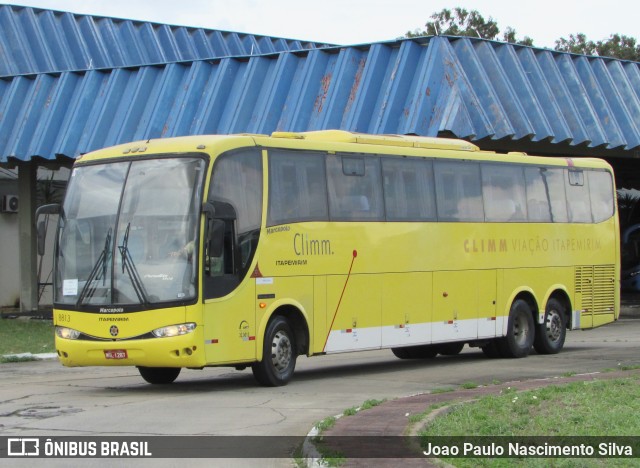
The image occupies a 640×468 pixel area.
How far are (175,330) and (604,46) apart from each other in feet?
224

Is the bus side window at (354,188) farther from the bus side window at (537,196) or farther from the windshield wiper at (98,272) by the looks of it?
the bus side window at (537,196)

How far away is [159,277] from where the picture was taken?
1567 cm

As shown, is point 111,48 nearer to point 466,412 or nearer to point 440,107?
point 440,107

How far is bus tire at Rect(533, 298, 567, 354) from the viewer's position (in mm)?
22266

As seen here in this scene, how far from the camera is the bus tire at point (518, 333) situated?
21.5 metres

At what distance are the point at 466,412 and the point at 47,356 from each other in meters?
12.6

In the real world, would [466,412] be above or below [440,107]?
below

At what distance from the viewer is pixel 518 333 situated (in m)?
21.8

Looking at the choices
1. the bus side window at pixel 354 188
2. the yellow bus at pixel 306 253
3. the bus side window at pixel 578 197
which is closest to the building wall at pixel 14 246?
the yellow bus at pixel 306 253

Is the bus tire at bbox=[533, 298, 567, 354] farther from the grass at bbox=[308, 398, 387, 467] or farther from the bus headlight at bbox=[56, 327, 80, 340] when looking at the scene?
the bus headlight at bbox=[56, 327, 80, 340]

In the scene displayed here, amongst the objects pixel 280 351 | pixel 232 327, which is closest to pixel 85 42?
pixel 280 351

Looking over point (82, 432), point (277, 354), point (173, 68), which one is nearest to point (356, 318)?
point (277, 354)

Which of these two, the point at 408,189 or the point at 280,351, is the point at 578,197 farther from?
the point at 280,351

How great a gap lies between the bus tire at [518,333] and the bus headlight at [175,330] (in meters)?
7.83
